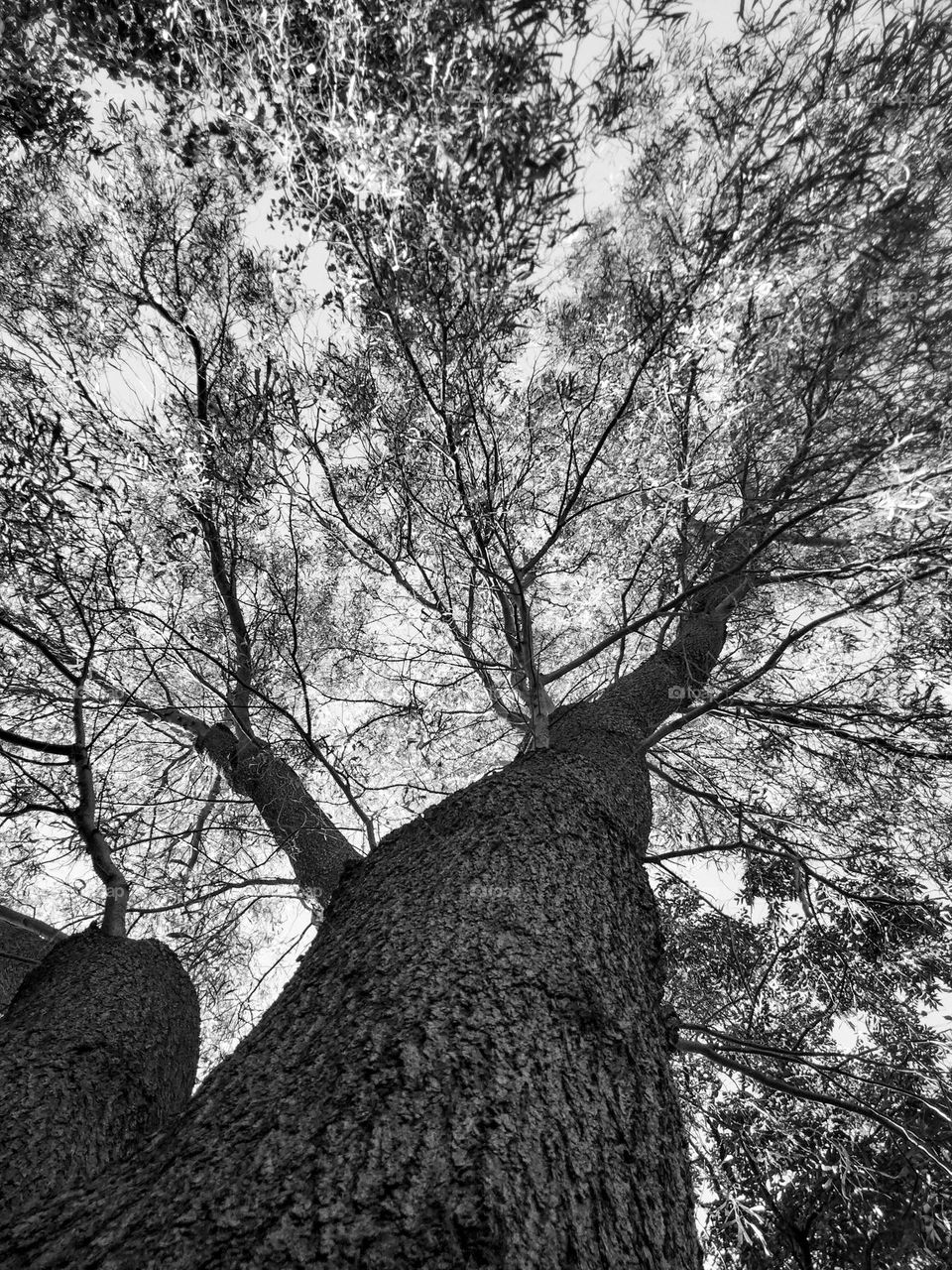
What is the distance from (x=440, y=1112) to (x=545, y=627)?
471 cm

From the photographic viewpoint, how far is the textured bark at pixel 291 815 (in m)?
3.41

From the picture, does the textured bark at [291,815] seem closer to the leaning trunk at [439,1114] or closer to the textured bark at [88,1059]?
the textured bark at [88,1059]

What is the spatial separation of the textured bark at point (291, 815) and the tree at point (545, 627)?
33 millimetres

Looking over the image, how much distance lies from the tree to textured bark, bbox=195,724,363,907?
0.11 ft

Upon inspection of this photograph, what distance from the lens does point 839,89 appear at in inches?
99.1

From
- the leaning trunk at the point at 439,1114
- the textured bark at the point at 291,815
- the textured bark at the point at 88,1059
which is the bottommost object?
the leaning trunk at the point at 439,1114

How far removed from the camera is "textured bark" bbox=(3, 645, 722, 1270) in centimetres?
92

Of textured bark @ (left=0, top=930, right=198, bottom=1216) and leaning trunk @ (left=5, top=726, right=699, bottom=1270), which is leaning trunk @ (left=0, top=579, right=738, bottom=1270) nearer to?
leaning trunk @ (left=5, top=726, right=699, bottom=1270)

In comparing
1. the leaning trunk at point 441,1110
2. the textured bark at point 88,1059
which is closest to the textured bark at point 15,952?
the textured bark at point 88,1059

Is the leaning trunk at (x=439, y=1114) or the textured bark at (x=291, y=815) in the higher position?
the textured bark at (x=291, y=815)

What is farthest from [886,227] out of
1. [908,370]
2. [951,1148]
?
[951,1148]

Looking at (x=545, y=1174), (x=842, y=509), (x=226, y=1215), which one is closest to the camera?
(x=226, y=1215)

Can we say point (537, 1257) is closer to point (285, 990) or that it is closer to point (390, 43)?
point (285, 990)

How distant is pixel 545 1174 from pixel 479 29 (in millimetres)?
3325
